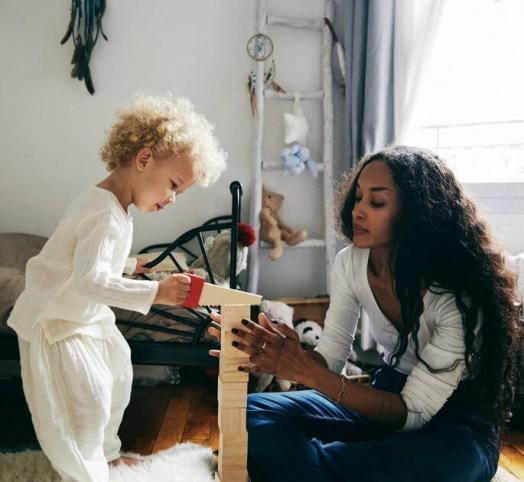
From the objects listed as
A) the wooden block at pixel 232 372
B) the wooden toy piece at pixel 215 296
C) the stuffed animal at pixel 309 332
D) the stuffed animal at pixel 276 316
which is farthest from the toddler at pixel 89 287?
the stuffed animal at pixel 309 332

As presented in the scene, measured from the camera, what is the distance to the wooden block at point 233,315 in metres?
0.90

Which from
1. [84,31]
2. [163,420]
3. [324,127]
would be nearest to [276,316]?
[163,420]

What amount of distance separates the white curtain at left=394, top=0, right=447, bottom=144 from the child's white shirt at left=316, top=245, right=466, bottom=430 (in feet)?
3.38

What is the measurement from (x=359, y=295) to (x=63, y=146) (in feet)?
5.95

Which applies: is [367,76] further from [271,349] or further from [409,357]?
[271,349]

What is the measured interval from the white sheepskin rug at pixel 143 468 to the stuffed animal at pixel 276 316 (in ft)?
1.49

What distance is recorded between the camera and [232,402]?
3.08 feet

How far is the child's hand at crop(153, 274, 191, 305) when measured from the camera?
3.16 feet

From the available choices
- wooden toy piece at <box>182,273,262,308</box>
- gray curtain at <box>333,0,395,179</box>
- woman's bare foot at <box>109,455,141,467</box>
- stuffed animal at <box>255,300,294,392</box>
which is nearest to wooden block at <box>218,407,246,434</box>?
wooden toy piece at <box>182,273,262,308</box>

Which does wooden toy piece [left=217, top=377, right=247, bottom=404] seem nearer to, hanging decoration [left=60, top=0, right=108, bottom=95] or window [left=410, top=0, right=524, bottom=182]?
window [left=410, top=0, right=524, bottom=182]

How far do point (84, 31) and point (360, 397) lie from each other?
2.11 meters

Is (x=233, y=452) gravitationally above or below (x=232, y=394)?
below

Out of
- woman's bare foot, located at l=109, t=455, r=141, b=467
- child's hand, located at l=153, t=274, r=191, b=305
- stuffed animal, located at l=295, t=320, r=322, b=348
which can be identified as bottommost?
woman's bare foot, located at l=109, t=455, r=141, b=467

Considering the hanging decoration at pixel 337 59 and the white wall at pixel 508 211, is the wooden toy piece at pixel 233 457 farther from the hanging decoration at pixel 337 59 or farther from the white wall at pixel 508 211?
the hanging decoration at pixel 337 59
